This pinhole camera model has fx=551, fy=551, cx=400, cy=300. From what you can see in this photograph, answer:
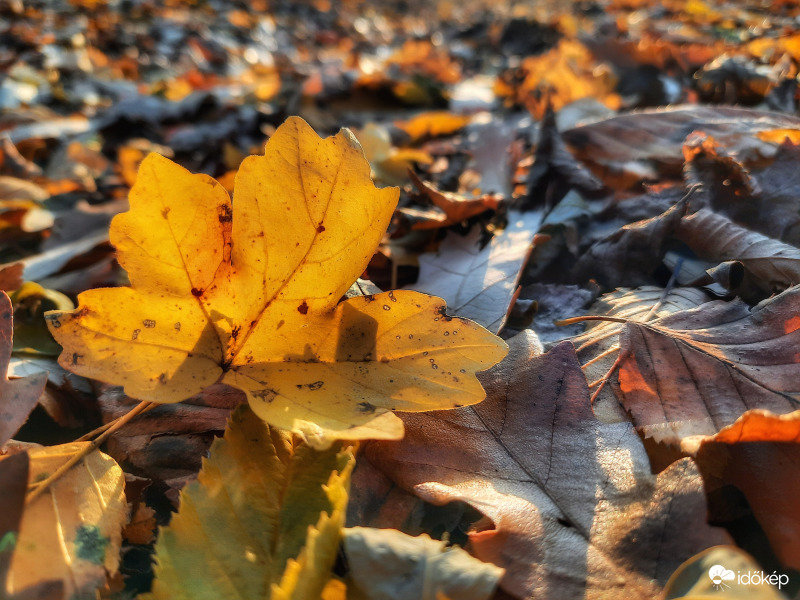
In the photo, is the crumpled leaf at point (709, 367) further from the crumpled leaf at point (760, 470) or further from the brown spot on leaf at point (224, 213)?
the brown spot on leaf at point (224, 213)

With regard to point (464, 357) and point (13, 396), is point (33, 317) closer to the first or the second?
point (13, 396)

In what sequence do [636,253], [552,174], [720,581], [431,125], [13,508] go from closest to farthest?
[720,581] < [13,508] < [636,253] < [552,174] < [431,125]

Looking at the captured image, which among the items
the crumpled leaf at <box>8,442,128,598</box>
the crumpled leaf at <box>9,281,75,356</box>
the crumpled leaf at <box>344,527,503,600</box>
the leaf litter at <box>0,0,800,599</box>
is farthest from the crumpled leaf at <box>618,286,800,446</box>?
the crumpled leaf at <box>9,281,75,356</box>

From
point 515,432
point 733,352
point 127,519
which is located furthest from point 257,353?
point 733,352

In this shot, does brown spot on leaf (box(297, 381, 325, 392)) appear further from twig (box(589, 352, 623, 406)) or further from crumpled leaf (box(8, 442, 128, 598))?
twig (box(589, 352, 623, 406))

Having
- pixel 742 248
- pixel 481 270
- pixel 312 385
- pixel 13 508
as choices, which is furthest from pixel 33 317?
pixel 742 248

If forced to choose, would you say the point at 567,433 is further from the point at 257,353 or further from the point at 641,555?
the point at 257,353
